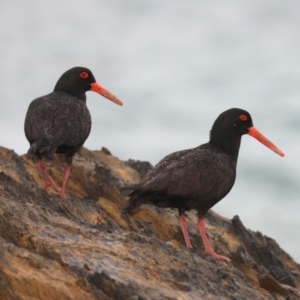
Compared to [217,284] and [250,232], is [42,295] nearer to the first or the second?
[217,284]

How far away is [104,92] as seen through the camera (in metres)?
18.9

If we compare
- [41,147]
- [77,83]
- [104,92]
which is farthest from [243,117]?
[104,92]

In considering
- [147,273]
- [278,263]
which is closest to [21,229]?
[147,273]

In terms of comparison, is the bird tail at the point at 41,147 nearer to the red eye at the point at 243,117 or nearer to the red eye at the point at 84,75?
the red eye at the point at 84,75

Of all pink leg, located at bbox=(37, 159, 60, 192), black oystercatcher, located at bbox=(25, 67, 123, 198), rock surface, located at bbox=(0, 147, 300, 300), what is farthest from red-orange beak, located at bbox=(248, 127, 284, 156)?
pink leg, located at bbox=(37, 159, 60, 192)

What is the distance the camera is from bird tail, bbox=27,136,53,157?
1505cm

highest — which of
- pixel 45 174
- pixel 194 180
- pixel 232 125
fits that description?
pixel 232 125

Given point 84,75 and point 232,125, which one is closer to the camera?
point 232,125

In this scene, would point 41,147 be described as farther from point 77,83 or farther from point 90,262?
point 90,262

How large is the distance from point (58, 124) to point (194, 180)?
430cm

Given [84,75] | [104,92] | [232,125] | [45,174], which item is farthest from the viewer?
[104,92]

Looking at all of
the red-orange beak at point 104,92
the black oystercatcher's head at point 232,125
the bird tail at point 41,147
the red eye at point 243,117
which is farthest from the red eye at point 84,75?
the red eye at point 243,117

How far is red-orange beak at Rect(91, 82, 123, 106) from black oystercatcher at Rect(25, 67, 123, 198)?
0.71 m

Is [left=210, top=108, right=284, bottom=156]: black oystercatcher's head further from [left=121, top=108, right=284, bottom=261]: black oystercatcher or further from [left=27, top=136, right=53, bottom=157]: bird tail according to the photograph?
[left=27, top=136, right=53, bottom=157]: bird tail
